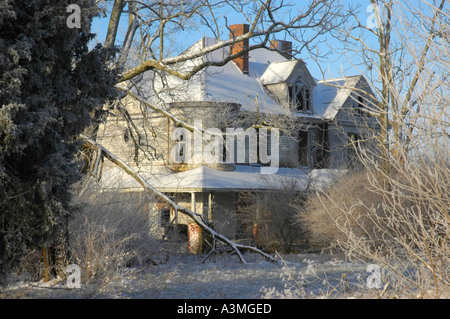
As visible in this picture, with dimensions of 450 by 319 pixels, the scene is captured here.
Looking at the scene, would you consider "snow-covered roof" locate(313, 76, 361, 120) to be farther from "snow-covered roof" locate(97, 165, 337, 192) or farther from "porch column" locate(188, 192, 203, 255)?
"porch column" locate(188, 192, 203, 255)

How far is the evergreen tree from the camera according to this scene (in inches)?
273

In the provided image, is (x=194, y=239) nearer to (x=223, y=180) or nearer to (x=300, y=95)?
(x=223, y=180)

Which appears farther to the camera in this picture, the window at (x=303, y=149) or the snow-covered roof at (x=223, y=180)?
the window at (x=303, y=149)

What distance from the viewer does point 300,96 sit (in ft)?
84.0

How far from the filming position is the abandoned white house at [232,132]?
19.4 m

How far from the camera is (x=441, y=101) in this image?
16.4 ft

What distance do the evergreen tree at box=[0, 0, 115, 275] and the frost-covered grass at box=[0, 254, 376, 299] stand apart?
164 centimetres

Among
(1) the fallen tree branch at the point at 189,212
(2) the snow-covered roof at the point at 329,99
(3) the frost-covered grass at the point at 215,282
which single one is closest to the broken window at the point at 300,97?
(2) the snow-covered roof at the point at 329,99

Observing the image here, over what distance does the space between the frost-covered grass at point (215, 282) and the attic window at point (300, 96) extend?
1151 cm

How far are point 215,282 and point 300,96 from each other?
1629 cm

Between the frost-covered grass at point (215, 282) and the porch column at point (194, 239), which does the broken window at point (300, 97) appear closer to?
the porch column at point (194, 239)

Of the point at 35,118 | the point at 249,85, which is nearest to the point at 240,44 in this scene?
the point at 249,85
